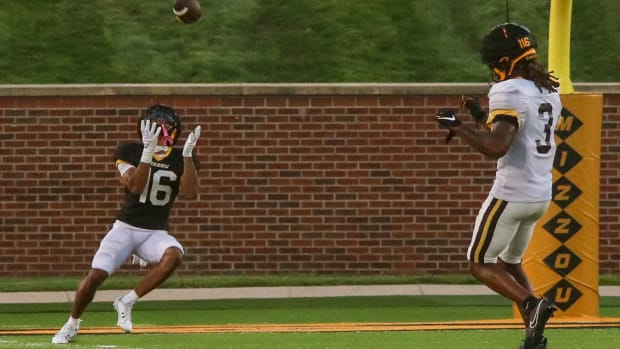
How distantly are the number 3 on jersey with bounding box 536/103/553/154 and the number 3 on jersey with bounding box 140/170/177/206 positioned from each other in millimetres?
3130

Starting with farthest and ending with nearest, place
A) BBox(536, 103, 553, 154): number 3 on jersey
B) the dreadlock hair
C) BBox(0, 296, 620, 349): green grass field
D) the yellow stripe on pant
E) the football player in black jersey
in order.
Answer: the yellow stripe on pant → the football player in black jersey → BBox(0, 296, 620, 349): green grass field → the dreadlock hair → BBox(536, 103, 553, 154): number 3 on jersey

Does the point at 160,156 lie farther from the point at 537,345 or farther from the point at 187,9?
the point at 537,345

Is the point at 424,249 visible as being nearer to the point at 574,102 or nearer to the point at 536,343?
the point at 574,102

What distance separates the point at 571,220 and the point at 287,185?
5.30m

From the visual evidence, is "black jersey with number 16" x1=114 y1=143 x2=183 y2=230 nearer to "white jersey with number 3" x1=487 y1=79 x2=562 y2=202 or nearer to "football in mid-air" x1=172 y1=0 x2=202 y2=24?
"football in mid-air" x1=172 y1=0 x2=202 y2=24

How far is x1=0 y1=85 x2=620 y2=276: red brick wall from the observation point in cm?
1672

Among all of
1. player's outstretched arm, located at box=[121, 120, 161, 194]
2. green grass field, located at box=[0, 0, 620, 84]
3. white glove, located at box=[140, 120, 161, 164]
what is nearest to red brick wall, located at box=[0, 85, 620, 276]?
green grass field, located at box=[0, 0, 620, 84]

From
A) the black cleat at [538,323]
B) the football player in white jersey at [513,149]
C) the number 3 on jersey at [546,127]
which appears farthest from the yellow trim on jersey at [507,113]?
the black cleat at [538,323]

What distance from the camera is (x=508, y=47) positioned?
30.5 feet

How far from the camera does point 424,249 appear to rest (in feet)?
55.4

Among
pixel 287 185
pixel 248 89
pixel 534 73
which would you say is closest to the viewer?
pixel 534 73

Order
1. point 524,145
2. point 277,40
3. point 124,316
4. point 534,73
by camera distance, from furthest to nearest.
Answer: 1. point 277,40
2. point 124,316
3. point 534,73
4. point 524,145

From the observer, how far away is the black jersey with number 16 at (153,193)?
436 inches

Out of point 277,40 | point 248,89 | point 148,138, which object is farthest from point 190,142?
point 277,40
